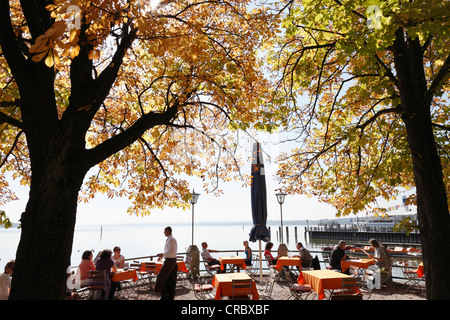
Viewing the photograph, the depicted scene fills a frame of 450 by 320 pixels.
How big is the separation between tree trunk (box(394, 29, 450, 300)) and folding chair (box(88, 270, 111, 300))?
7273mm

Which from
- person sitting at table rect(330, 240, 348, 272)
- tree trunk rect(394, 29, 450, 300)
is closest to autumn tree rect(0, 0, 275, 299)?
tree trunk rect(394, 29, 450, 300)

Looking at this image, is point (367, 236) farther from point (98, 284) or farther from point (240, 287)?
point (98, 284)

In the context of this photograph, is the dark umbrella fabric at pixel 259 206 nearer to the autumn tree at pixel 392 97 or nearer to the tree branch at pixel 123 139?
the autumn tree at pixel 392 97

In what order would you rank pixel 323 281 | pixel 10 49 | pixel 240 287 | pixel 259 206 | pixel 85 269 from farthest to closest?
pixel 259 206, pixel 85 269, pixel 323 281, pixel 240 287, pixel 10 49

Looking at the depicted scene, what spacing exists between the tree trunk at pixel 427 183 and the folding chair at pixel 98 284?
727 cm

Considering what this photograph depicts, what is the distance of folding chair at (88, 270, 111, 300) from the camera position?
25.2 ft

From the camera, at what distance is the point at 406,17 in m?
4.08

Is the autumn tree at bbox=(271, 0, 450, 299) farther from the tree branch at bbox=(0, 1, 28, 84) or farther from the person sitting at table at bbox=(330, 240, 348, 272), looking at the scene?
the tree branch at bbox=(0, 1, 28, 84)

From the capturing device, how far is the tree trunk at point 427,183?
511cm

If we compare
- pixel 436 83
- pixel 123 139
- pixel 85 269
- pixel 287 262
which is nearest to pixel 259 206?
pixel 287 262

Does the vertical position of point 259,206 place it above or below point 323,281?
above

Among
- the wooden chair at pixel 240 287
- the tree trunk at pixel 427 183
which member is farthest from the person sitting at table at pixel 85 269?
the tree trunk at pixel 427 183

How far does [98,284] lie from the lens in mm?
7738

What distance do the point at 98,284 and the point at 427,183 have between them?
789 cm
